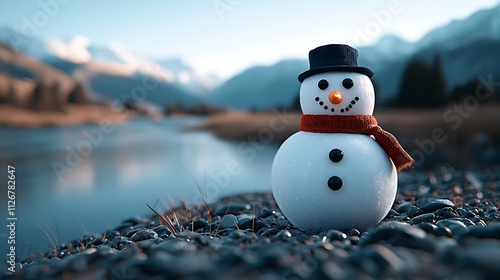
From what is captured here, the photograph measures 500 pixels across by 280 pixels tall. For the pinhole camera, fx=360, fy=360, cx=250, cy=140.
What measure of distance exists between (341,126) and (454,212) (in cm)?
163

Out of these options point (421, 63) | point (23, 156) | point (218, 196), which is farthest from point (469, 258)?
point (421, 63)

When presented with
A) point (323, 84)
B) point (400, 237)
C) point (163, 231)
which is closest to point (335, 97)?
point (323, 84)

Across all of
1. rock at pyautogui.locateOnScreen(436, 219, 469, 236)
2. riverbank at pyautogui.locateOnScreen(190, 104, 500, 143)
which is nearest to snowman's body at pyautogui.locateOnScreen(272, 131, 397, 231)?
rock at pyautogui.locateOnScreen(436, 219, 469, 236)

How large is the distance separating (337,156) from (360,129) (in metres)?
0.48

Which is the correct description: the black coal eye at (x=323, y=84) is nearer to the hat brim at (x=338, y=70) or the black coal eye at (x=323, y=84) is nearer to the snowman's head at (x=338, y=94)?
the snowman's head at (x=338, y=94)

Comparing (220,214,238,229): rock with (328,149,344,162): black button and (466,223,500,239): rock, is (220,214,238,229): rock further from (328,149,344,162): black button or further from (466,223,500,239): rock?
(466,223,500,239): rock

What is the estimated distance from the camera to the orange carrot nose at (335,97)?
3418 millimetres

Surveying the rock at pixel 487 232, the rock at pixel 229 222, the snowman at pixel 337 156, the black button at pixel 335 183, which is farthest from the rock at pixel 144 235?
the rock at pixel 487 232

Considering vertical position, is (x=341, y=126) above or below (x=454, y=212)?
above

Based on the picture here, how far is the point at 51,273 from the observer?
7.45ft

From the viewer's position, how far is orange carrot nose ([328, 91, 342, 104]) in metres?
3.42

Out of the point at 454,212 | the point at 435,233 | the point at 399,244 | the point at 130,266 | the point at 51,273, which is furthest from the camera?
the point at 454,212

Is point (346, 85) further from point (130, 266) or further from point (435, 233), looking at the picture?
point (130, 266)

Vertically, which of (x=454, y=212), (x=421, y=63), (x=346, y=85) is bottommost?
(x=454, y=212)
